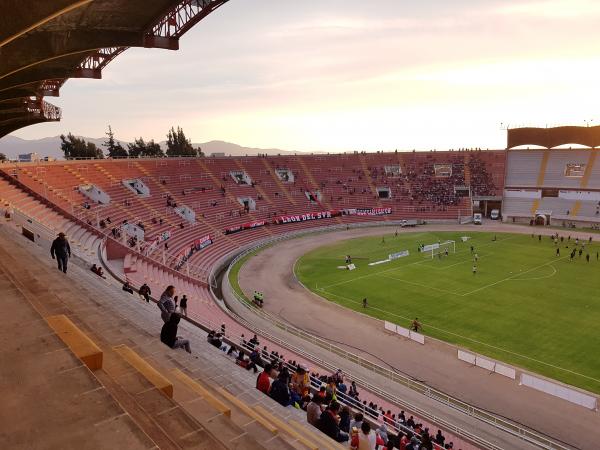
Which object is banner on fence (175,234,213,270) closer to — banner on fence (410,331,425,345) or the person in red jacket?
banner on fence (410,331,425,345)

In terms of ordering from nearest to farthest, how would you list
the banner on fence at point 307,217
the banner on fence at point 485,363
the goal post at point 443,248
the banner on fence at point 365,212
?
the banner on fence at point 485,363 → the goal post at point 443,248 → the banner on fence at point 307,217 → the banner on fence at point 365,212

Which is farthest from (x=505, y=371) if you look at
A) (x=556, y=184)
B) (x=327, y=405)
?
(x=556, y=184)

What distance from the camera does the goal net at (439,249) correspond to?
46469 millimetres

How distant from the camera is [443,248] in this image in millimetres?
49562

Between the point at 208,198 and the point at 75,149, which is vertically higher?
the point at 75,149

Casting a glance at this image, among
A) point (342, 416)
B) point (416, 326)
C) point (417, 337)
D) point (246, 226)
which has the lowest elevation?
point (417, 337)

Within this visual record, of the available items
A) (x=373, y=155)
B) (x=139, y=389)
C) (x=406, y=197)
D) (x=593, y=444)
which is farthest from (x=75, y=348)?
(x=373, y=155)

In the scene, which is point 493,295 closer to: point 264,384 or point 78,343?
point 264,384

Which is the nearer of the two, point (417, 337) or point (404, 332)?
point (417, 337)

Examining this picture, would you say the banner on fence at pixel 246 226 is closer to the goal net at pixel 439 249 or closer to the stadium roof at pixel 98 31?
the goal net at pixel 439 249

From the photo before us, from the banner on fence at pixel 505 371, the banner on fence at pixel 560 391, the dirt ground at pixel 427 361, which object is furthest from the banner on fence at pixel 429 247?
the banner on fence at pixel 560 391

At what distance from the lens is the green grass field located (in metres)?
23.9

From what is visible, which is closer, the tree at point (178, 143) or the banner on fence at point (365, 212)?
the banner on fence at point (365, 212)

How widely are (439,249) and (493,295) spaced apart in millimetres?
16267
